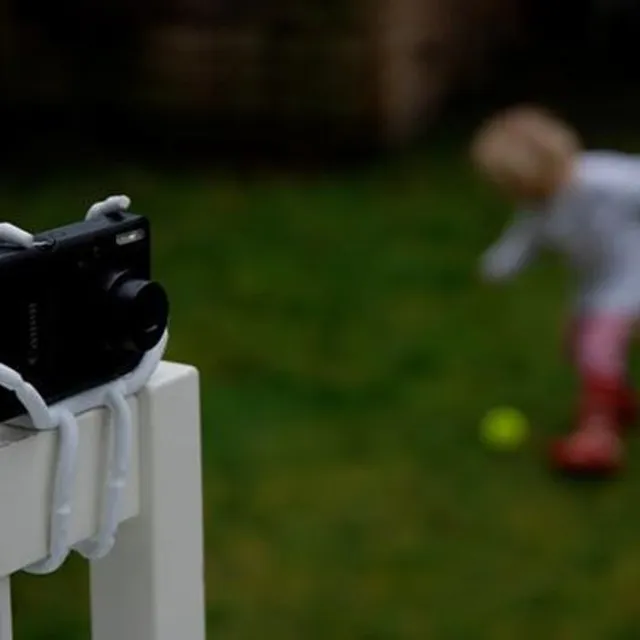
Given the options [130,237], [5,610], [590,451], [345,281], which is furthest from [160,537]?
[345,281]

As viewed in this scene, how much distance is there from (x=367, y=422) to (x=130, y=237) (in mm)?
3353

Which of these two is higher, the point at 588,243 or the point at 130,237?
the point at 130,237

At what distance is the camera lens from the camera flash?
0.03 metres

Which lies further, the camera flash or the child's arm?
the child's arm

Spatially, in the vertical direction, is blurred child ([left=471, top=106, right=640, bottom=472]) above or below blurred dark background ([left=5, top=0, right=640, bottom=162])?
above

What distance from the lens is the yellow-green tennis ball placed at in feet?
14.8

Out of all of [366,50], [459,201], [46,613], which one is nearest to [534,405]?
[46,613]

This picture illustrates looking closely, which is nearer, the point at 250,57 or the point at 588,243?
the point at 588,243

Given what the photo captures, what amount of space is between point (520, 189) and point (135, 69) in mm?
3462

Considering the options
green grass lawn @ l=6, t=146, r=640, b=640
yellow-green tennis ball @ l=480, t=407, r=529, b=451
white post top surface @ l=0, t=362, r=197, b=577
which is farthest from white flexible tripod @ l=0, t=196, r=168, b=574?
yellow-green tennis ball @ l=480, t=407, r=529, b=451

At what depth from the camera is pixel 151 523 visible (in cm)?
142

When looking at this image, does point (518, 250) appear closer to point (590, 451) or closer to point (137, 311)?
point (590, 451)

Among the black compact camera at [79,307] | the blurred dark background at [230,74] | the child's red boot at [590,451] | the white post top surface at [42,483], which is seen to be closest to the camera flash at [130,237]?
the black compact camera at [79,307]

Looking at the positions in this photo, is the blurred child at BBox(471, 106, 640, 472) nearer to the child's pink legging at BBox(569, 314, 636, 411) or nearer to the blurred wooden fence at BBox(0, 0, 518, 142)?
the child's pink legging at BBox(569, 314, 636, 411)
